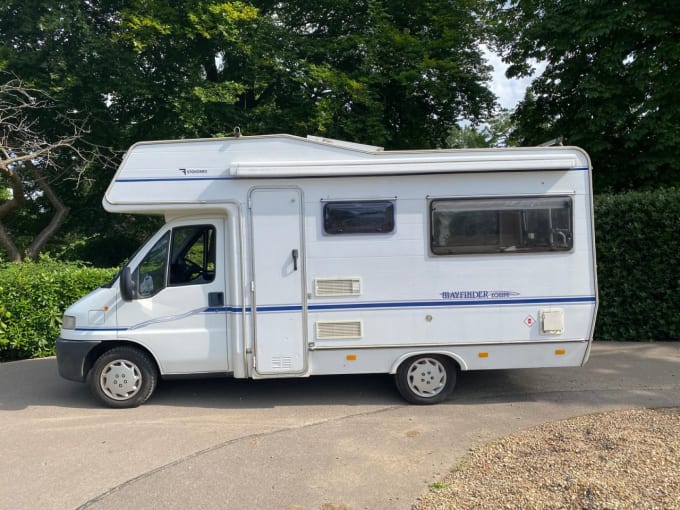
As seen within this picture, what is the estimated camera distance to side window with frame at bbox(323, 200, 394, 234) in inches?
220

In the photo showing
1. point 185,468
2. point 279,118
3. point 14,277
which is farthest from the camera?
point 279,118

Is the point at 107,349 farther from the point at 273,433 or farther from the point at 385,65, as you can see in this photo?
the point at 385,65

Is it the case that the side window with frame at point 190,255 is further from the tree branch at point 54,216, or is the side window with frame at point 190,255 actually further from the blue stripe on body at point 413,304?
the tree branch at point 54,216

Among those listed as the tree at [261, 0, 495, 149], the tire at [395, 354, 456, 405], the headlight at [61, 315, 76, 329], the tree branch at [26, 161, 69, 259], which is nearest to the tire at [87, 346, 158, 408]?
the headlight at [61, 315, 76, 329]

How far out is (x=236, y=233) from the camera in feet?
18.4

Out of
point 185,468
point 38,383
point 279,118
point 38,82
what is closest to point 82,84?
point 38,82

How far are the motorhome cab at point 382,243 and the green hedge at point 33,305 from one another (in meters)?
3.38

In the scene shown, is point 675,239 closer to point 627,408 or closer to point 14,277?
point 627,408

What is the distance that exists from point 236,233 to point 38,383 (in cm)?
366

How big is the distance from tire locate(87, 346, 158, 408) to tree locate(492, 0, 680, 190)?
9.03 m

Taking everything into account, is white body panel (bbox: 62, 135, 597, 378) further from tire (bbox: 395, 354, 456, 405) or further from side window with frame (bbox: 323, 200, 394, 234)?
tire (bbox: 395, 354, 456, 405)

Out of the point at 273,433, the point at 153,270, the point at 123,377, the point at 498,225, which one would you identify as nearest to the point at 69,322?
the point at 123,377

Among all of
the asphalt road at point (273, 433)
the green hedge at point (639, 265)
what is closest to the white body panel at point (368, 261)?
the asphalt road at point (273, 433)

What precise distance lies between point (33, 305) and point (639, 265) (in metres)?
9.45
